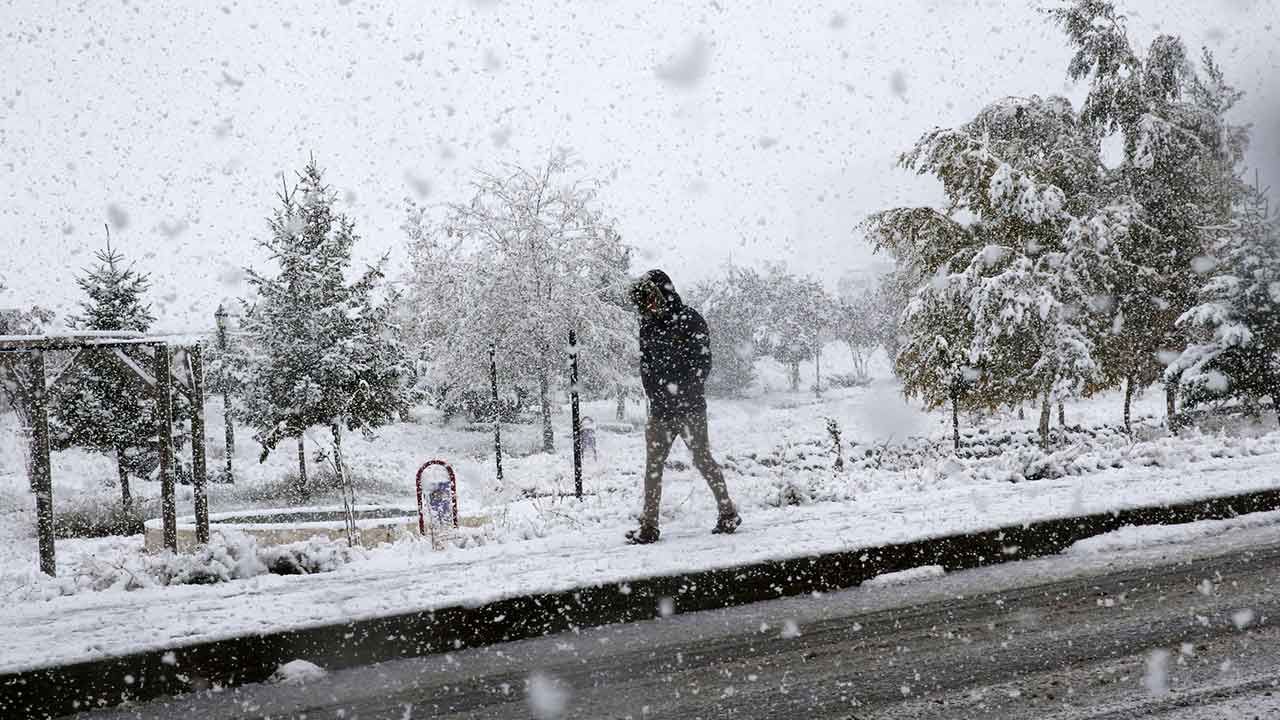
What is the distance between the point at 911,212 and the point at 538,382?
20.5m

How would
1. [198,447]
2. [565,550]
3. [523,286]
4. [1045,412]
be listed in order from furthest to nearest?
1. [523,286]
2. [1045,412]
3. [198,447]
4. [565,550]

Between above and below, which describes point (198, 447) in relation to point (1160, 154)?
below

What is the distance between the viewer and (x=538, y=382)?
35344 mm

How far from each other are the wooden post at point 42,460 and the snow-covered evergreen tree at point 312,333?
53.8 feet

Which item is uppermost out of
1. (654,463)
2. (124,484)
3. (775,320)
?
(775,320)

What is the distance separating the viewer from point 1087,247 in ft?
55.1

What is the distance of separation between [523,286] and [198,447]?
24.8 meters

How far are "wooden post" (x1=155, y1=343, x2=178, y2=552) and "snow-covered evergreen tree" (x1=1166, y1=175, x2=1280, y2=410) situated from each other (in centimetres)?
1888

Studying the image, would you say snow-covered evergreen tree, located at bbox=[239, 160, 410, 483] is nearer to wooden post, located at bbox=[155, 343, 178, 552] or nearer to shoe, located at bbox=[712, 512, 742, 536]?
wooden post, located at bbox=[155, 343, 178, 552]

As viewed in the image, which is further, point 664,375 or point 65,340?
point 65,340

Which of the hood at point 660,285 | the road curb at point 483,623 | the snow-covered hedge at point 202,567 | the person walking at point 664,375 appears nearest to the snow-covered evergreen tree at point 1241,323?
the road curb at point 483,623

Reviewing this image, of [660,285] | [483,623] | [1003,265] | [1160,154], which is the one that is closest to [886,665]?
[483,623]

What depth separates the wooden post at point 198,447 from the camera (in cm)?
948

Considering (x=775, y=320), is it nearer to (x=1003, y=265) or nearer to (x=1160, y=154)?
(x=1160, y=154)
